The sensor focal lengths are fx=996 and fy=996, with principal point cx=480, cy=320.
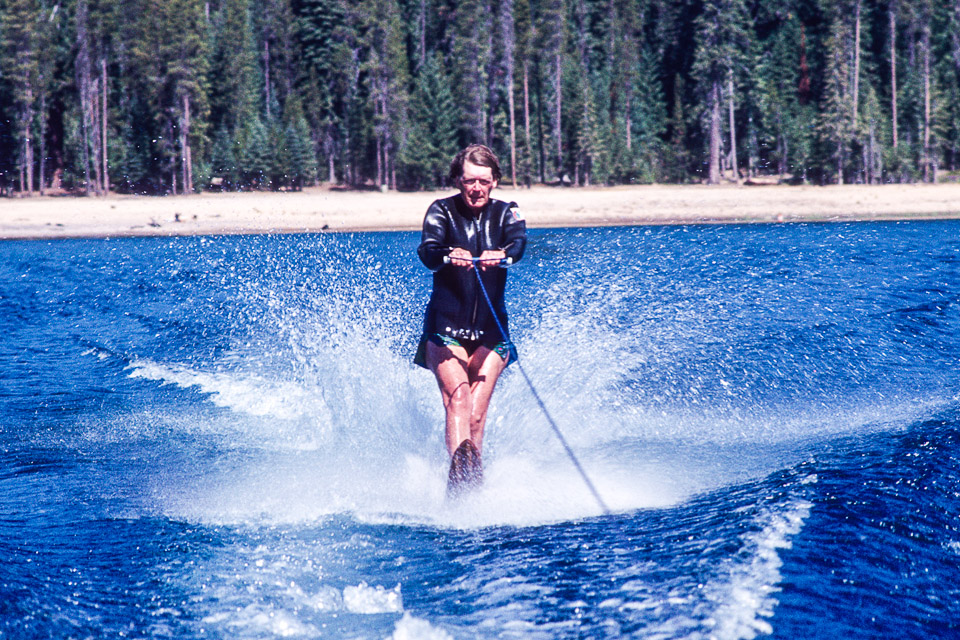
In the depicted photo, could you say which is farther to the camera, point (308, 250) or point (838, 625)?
point (308, 250)

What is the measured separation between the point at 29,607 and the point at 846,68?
45.1 metres

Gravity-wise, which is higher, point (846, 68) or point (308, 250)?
point (846, 68)

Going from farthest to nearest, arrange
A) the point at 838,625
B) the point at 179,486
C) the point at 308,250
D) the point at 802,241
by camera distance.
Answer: the point at 308,250 → the point at 802,241 → the point at 179,486 → the point at 838,625

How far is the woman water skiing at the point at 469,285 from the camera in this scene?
5.45 m

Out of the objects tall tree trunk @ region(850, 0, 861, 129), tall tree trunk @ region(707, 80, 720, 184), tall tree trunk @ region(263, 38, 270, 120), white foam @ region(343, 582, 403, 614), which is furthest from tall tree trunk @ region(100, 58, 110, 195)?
white foam @ region(343, 582, 403, 614)

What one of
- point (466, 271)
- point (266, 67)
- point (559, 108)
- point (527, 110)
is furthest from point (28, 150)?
point (466, 271)

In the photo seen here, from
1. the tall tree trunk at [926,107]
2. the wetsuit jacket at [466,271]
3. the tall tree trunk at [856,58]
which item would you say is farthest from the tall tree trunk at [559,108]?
the wetsuit jacket at [466,271]

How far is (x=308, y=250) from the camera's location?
23.9 metres

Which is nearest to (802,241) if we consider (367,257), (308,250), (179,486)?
(367,257)

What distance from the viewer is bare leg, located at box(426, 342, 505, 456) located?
5.35m

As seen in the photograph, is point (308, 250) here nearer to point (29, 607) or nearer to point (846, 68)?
point (29, 607)

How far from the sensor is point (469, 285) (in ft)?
18.4

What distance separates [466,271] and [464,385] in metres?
0.65

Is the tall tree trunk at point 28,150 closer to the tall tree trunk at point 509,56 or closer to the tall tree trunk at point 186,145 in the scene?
the tall tree trunk at point 186,145
